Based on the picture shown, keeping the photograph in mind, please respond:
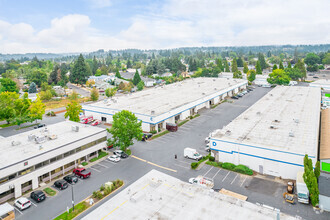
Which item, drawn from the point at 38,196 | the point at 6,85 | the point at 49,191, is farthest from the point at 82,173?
the point at 6,85

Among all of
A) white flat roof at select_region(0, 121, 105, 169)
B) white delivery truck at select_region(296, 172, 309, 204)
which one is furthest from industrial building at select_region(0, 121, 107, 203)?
white delivery truck at select_region(296, 172, 309, 204)

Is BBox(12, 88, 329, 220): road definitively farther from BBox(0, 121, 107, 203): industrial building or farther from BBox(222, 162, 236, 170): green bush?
BBox(0, 121, 107, 203): industrial building

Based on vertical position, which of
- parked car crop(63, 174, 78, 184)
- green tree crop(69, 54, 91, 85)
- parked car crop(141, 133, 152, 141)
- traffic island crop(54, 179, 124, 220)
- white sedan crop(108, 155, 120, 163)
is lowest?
traffic island crop(54, 179, 124, 220)

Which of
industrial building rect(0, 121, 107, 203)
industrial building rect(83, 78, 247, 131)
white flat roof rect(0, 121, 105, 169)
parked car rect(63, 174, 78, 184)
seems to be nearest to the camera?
industrial building rect(0, 121, 107, 203)

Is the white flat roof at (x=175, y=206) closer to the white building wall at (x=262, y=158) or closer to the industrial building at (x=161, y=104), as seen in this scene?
the white building wall at (x=262, y=158)

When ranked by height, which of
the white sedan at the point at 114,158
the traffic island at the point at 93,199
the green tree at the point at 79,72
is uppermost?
the green tree at the point at 79,72

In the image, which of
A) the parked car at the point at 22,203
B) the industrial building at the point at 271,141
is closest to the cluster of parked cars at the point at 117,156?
the parked car at the point at 22,203

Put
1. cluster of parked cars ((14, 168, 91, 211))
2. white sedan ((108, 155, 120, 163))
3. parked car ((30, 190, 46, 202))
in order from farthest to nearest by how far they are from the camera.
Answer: white sedan ((108, 155, 120, 163)) < parked car ((30, 190, 46, 202)) < cluster of parked cars ((14, 168, 91, 211))
